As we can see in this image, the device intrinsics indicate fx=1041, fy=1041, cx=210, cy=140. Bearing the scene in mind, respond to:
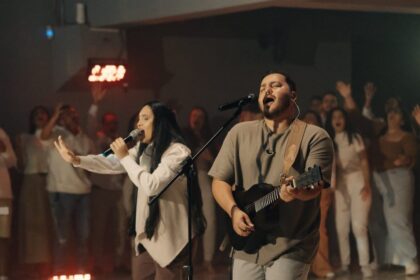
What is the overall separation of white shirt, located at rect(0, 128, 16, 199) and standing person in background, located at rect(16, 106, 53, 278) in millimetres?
295

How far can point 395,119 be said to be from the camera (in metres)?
9.90

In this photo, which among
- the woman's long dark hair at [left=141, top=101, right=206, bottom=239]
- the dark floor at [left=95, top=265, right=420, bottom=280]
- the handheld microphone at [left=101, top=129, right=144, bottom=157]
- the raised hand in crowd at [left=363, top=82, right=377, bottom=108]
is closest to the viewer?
the handheld microphone at [left=101, top=129, right=144, bottom=157]

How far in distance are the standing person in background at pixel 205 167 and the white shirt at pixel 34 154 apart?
5.01 feet

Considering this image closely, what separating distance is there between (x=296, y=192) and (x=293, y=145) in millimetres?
297

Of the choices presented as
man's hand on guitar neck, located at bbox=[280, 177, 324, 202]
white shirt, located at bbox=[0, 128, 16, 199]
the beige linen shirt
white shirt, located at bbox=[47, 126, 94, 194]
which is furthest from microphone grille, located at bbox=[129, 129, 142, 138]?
white shirt, located at bbox=[47, 126, 94, 194]

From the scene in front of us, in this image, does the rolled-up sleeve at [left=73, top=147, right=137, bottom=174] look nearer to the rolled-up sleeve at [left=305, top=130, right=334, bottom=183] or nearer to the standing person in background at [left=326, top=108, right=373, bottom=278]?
the rolled-up sleeve at [left=305, top=130, right=334, bottom=183]

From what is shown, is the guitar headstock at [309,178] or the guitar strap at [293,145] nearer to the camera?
the guitar headstock at [309,178]

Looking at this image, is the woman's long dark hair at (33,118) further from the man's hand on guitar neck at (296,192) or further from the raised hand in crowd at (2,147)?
the man's hand on guitar neck at (296,192)

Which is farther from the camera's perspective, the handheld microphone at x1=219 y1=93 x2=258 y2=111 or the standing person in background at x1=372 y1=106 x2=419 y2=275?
the standing person in background at x1=372 y1=106 x2=419 y2=275

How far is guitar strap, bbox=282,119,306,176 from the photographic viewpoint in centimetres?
468

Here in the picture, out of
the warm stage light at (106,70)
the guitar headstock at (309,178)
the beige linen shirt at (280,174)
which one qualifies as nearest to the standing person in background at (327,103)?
the warm stage light at (106,70)

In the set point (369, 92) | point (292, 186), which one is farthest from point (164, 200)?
point (369, 92)

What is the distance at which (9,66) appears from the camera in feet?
34.7

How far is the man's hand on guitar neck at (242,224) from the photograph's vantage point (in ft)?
15.4
